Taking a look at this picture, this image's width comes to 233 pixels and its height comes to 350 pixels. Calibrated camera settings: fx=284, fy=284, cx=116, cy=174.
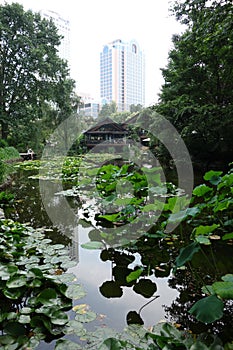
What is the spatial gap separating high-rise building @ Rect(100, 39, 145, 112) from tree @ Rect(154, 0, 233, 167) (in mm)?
4173

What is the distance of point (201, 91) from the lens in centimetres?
1020

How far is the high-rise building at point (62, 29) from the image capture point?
20.5 metres

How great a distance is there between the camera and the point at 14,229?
3.12 m

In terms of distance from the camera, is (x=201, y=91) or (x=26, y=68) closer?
(x=201, y=91)

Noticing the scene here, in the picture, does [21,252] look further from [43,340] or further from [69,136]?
[69,136]

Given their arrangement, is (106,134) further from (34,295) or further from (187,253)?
(187,253)

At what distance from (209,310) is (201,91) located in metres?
9.86

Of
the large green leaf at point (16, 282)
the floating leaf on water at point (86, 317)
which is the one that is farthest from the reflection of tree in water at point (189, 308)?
the large green leaf at point (16, 282)

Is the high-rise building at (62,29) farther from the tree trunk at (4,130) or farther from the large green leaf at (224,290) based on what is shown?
the large green leaf at (224,290)

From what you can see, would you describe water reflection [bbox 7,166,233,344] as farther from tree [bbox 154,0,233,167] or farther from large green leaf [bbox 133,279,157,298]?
tree [bbox 154,0,233,167]

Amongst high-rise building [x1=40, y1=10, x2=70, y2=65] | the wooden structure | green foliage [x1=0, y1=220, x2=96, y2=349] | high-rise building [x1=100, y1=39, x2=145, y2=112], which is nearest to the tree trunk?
the wooden structure

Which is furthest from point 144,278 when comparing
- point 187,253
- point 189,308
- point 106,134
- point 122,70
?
point 106,134

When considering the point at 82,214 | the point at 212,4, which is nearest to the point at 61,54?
the point at 212,4

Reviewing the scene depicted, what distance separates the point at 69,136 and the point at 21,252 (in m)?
A: 18.3
